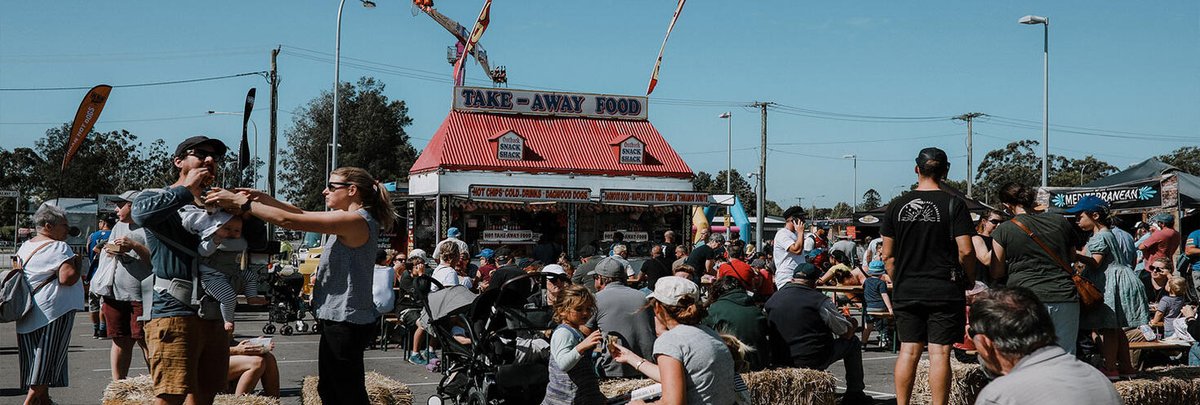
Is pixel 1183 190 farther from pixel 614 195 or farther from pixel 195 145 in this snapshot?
pixel 195 145

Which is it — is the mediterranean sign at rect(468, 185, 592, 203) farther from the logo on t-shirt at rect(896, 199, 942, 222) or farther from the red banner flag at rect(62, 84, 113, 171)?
the logo on t-shirt at rect(896, 199, 942, 222)

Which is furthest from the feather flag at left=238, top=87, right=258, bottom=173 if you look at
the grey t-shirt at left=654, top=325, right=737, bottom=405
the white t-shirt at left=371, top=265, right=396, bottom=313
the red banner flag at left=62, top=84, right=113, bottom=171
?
the grey t-shirt at left=654, top=325, right=737, bottom=405

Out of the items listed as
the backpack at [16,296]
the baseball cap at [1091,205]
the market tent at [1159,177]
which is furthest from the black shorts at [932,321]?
the market tent at [1159,177]

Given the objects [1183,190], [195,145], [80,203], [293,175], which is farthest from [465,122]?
[293,175]

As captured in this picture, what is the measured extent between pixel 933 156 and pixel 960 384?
2176 millimetres

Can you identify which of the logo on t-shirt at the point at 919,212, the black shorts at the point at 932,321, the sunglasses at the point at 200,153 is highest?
the sunglasses at the point at 200,153

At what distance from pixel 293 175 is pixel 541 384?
73816mm

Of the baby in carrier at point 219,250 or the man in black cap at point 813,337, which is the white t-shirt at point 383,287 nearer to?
the man in black cap at point 813,337

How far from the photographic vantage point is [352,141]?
7350cm

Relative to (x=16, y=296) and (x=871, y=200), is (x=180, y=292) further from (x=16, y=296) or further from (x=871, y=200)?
(x=871, y=200)

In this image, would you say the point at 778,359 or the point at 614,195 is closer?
the point at 778,359

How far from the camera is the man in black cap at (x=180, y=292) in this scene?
16.6ft

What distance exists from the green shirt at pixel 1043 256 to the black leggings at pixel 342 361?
4547 millimetres

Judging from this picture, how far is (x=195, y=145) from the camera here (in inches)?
207
